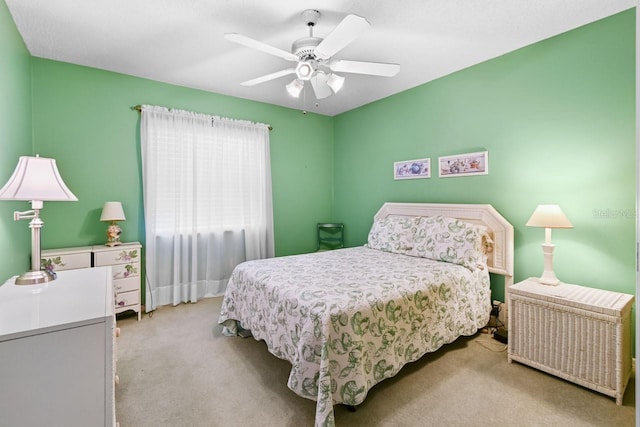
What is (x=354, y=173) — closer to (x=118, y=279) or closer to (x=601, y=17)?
(x=601, y=17)

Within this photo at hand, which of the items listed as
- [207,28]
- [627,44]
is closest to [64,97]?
[207,28]

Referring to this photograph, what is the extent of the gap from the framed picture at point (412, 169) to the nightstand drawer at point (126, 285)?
3.21 m

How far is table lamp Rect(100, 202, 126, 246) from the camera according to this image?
2955 millimetres

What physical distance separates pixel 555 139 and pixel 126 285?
13.6 ft

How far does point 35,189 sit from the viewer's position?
1.52 meters

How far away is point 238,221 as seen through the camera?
3.96m

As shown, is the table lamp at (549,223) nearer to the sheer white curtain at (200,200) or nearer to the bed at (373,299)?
the bed at (373,299)

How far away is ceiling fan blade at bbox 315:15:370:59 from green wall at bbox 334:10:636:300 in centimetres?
184

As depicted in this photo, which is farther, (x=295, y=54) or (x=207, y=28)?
(x=207, y=28)

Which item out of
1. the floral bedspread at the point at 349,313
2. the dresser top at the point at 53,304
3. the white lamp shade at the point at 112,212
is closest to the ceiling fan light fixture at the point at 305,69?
the floral bedspread at the point at 349,313

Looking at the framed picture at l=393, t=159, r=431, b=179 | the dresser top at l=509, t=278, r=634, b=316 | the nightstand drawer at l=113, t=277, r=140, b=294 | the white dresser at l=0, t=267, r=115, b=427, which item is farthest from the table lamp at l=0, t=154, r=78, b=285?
the framed picture at l=393, t=159, r=431, b=179

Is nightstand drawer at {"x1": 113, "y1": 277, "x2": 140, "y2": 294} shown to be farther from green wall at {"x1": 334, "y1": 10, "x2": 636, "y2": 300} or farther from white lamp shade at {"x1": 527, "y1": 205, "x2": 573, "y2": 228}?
white lamp shade at {"x1": 527, "y1": 205, "x2": 573, "y2": 228}

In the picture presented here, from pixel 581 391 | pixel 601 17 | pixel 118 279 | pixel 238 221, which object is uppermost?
pixel 601 17

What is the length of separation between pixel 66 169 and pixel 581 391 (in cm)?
464
